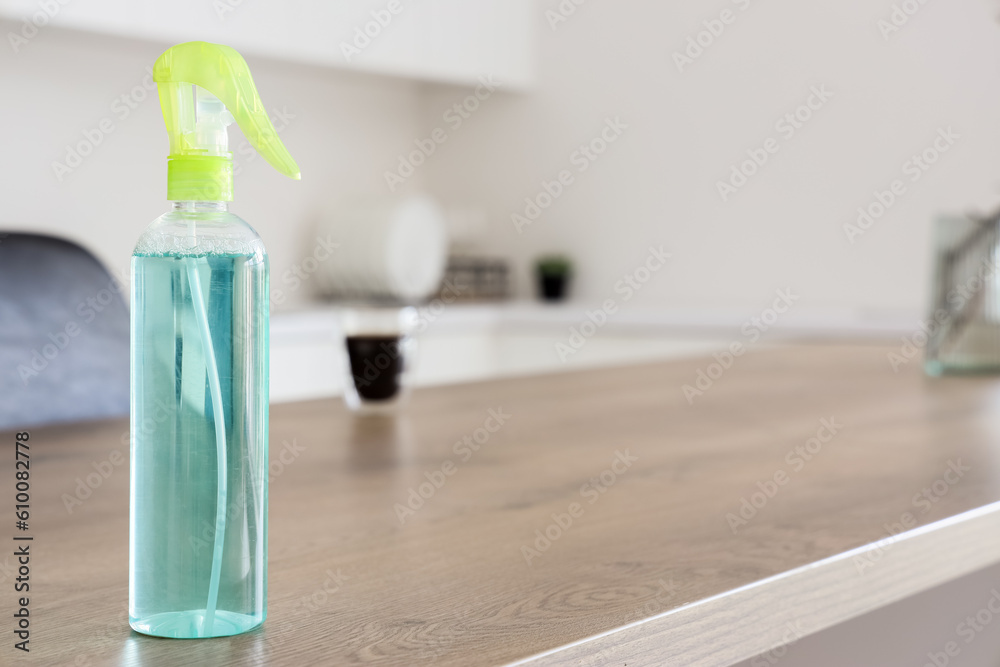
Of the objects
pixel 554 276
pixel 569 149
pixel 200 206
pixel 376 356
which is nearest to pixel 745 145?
pixel 569 149

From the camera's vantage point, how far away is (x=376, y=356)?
104 centimetres

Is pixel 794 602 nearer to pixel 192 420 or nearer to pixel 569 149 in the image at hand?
pixel 192 420

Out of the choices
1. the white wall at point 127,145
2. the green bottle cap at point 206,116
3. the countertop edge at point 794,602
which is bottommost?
the countertop edge at point 794,602

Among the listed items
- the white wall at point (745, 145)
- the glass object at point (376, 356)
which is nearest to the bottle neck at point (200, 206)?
the glass object at point (376, 356)

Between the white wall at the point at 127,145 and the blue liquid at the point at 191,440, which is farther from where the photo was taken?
the white wall at the point at 127,145

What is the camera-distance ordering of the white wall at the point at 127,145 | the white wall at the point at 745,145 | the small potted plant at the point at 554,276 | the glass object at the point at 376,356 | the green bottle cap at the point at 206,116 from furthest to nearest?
the small potted plant at the point at 554,276
the white wall at the point at 745,145
the white wall at the point at 127,145
the glass object at the point at 376,356
the green bottle cap at the point at 206,116

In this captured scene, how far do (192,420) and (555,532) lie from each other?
25 cm

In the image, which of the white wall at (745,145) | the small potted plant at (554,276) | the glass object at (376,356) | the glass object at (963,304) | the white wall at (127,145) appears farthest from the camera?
the small potted plant at (554,276)

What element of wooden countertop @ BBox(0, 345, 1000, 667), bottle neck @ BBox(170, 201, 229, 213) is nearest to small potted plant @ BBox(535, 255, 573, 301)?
wooden countertop @ BBox(0, 345, 1000, 667)

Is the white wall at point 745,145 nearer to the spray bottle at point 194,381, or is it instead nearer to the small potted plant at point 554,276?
the small potted plant at point 554,276

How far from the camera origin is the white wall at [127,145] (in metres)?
2.47

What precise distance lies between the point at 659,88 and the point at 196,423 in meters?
2.95

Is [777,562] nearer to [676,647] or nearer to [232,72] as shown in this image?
[676,647]

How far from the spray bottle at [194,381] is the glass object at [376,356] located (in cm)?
65
